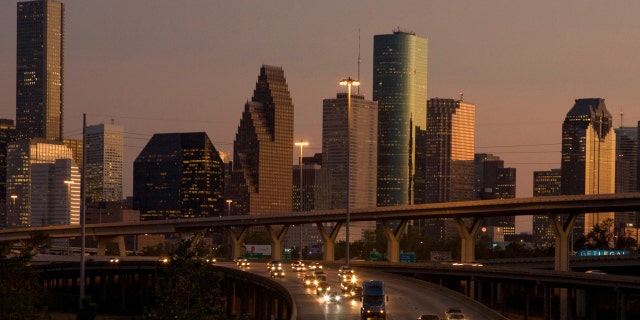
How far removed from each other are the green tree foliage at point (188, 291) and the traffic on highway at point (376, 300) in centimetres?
2388

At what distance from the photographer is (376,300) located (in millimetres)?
84625

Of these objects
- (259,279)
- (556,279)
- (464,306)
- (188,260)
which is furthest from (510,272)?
(188,260)

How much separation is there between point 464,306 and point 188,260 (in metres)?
45.4

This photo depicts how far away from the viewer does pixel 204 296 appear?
56344 mm

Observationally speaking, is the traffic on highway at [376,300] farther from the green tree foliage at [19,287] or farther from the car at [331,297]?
the green tree foliage at [19,287]

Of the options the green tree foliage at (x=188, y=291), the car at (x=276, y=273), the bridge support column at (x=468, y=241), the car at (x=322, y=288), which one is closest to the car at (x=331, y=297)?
the car at (x=322, y=288)

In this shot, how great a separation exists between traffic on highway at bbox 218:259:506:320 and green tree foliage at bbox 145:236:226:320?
78.4 ft

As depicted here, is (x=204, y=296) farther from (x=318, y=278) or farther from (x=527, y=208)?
(x=527, y=208)

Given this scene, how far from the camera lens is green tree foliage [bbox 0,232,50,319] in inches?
2896

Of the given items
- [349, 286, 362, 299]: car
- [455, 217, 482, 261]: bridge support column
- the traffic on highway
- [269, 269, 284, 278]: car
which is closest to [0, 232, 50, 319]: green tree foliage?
the traffic on highway

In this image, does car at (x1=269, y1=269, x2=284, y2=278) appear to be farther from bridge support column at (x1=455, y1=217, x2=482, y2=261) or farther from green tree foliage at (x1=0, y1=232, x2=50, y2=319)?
green tree foliage at (x1=0, y1=232, x2=50, y2=319)

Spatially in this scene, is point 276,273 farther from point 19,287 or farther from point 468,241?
point 19,287

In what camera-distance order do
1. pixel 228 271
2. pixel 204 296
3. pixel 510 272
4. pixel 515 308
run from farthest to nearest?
pixel 515 308
pixel 228 271
pixel 510 272
pixel 204 296

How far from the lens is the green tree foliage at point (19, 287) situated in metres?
73.6
